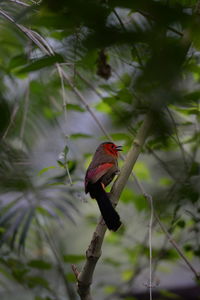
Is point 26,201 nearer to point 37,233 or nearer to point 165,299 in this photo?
point 37,233

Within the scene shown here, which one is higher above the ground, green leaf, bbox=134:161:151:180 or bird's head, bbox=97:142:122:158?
bird's head, bbox=97:142:122:158

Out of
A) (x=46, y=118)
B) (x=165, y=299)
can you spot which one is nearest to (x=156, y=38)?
(x=46, y=118)

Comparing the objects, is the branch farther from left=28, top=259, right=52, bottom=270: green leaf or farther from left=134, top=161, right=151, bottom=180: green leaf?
left=134, top=161, right=151, bottom=180: green leaf

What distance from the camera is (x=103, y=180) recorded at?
7.41 feet

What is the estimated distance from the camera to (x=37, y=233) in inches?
112

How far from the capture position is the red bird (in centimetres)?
174

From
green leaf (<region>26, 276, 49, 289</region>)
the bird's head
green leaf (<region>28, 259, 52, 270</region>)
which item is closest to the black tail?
the bird's head

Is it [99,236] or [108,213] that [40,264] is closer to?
[108,213]

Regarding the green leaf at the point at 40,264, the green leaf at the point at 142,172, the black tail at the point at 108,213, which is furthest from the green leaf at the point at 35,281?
the green leaf at the point at 142,172

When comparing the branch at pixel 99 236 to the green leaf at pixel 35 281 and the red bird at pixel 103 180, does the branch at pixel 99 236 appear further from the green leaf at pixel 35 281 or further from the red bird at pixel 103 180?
the green leaf at pixel 35 281

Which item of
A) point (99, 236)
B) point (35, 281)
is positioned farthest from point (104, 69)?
point (35, 281)

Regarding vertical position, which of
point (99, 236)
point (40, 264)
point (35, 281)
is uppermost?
point (99, 236)

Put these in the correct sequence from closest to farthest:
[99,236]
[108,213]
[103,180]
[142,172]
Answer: [99,236], [108,213], [103,180], [142,172]

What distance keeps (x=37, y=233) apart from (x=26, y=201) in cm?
58
